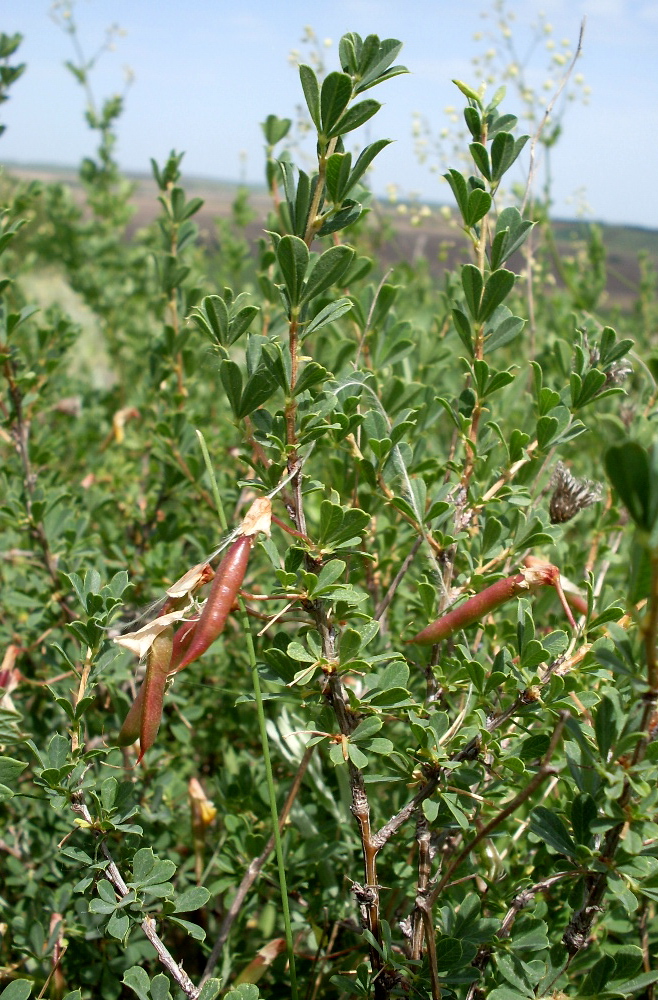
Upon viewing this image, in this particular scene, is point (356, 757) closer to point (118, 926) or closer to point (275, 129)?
point (118, 926)

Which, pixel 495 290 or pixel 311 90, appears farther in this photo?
pixel 495 290

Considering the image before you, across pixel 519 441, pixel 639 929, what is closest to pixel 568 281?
pixel 519 441

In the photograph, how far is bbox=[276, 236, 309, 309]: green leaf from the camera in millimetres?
789

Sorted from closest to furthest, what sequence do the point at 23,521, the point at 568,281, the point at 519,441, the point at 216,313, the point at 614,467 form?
the point at 614,467 < the point at 216,313 < the point at 519,441 < the point at 23,521 < the point at 568,281

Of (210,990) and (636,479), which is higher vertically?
(636,479)

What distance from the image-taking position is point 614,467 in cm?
54

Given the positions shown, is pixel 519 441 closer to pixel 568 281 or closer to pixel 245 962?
pixel 245 962

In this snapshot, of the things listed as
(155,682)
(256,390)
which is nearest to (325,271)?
(256,390)

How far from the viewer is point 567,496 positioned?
3.83ft

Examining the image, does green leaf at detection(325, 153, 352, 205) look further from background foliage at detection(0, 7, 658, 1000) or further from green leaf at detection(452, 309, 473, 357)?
green leaf at detection(452, 309, 473, 357)

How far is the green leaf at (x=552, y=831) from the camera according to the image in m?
0.83

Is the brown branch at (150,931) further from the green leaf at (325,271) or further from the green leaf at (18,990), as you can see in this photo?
the green leaf at (325,271)

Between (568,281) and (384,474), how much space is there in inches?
95.4

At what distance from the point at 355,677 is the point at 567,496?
0.43 meters
